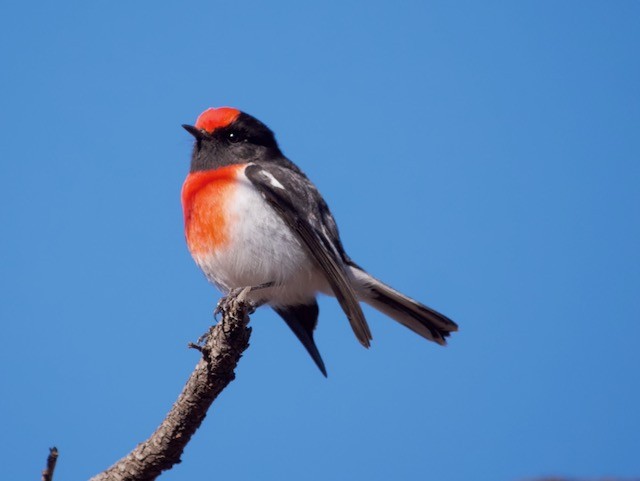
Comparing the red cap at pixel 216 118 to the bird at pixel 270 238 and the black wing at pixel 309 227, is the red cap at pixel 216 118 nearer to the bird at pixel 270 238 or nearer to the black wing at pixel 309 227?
the bird at pixel 270 238

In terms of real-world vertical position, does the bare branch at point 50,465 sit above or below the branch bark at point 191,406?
below

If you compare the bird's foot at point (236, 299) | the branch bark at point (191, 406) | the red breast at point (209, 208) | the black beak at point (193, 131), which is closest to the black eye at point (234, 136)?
the black beak at point (193, 131)

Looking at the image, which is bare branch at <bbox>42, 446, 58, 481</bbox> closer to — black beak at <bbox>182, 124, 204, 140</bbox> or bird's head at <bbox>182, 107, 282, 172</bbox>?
bird's head at <bbox>182, 107, 282, 172</bbox>

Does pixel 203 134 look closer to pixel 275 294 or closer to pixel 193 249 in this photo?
pixel 193 249

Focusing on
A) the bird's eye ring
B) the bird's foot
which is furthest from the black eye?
the bird's foot

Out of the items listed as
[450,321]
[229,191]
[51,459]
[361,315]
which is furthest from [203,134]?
[51,459]

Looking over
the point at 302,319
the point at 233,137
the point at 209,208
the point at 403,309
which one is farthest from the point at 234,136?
the point at 403,309

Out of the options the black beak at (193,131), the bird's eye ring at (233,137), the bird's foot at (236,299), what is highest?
the bird's eye ring at (233,137)
